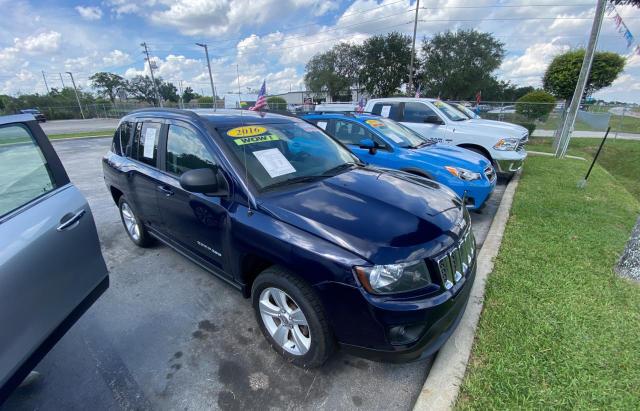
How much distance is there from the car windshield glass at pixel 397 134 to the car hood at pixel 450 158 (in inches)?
9.9

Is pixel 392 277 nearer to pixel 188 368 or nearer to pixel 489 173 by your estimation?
pixel 188 368

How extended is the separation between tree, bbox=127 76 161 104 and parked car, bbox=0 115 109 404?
86532 mm

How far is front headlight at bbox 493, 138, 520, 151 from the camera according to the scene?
6426 millimetres

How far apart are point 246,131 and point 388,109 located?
6236 millimetres

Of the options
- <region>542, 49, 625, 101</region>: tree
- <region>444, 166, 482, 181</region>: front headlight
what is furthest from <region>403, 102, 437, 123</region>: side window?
<region>542, 49, 625, 101</region>: tree

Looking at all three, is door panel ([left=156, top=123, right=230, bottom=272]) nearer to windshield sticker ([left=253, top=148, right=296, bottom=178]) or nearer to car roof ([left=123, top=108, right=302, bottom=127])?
car roof ([left=123, top=108, right=302, bottom=127])

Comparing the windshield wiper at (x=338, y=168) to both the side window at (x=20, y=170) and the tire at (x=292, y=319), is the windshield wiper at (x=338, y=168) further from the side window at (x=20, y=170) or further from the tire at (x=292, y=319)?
the side window at (x=20, y=170)

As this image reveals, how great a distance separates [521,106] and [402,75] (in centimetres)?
3357

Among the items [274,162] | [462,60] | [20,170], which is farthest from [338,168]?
[462,60]

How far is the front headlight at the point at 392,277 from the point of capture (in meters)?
1.71

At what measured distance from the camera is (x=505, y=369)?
1.98m

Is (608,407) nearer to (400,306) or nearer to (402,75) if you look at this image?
(400,306)

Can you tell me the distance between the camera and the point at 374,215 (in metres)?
2.01

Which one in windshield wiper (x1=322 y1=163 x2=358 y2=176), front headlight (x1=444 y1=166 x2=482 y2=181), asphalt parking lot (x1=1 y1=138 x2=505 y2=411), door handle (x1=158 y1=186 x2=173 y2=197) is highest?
windshield wiper (x1=322 y1=163 x2=358 y2=176)
